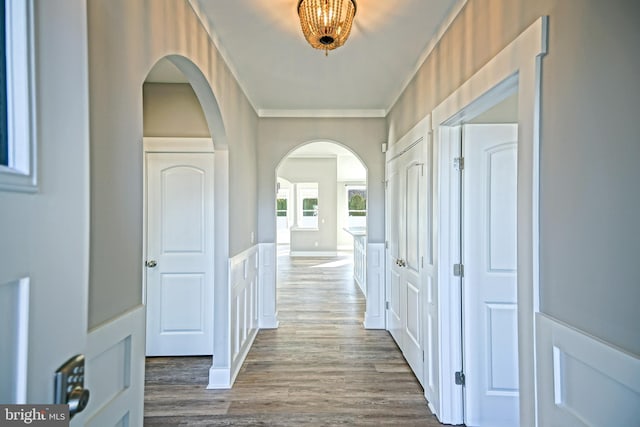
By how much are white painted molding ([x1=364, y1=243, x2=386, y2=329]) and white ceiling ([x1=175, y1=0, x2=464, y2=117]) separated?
67.5 inches

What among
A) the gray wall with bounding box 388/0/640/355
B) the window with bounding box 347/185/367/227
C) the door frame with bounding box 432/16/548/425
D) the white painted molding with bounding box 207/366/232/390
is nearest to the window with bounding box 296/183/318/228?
the window with bounding box 347/185/367/227

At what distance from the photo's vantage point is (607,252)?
96 cm

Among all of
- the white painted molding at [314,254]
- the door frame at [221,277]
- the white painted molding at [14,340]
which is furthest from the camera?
the white painted molding at [314,254]

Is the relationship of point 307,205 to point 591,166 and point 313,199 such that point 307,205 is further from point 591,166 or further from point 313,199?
point 591,166

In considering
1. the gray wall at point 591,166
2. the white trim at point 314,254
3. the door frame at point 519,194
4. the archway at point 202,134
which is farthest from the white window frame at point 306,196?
the gray wall at point 591,166

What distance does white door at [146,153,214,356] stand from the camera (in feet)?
10.6

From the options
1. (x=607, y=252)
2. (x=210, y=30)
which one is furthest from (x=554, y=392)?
(x=210, y=30)

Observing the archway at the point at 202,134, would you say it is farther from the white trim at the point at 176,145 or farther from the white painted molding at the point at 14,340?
the white painted molding at the point at 14,340

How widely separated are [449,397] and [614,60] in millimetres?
2109

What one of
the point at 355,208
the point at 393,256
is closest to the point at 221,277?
the point at 393,256

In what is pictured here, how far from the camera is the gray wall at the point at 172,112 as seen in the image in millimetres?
3184

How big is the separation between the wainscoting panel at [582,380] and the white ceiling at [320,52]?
182cm

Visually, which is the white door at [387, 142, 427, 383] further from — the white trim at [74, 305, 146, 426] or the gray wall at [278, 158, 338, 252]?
the gray wall at [278, 158, 338, 252]

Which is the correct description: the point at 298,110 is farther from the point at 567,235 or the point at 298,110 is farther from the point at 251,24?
the point at 567,235
